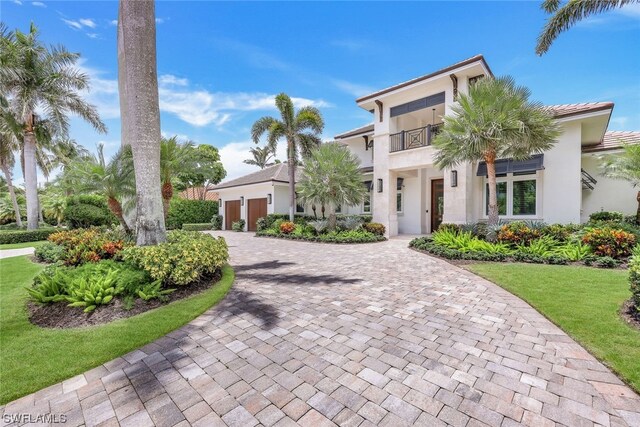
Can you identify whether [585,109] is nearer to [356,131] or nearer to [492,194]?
[492,194]

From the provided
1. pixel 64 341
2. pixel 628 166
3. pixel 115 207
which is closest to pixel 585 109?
pixel 628 166

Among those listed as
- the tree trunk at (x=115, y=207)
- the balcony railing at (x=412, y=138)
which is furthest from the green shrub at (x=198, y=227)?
the balcony railing at (x=412, y=138)

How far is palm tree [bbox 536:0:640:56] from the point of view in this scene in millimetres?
8961

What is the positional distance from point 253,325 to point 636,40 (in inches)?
578

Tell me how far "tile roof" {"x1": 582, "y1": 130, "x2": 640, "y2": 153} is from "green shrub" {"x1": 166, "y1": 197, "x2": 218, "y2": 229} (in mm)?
29620

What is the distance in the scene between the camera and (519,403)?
272 cm

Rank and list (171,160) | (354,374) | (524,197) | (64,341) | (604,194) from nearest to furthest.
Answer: (354,374) → (64,341) → (171,160) → (524,197) → (604,194)

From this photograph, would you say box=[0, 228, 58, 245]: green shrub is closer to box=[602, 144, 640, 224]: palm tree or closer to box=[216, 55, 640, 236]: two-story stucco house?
box=[216, 55, 640, 236]: two-story stucco house

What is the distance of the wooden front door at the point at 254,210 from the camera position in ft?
75.8

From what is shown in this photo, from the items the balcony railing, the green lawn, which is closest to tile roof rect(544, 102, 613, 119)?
the balcony railing

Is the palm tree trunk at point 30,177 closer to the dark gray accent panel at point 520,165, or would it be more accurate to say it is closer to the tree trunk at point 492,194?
the tree trunk at point 492,194

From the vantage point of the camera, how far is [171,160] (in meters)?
9.77

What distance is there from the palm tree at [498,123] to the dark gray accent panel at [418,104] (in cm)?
450

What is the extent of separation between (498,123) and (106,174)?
13.5 m
